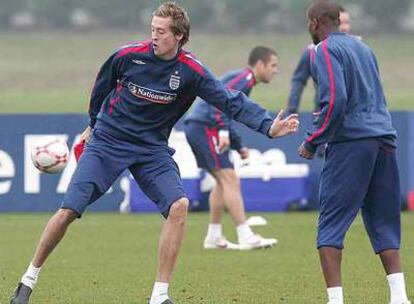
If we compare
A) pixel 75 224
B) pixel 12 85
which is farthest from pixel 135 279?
pixel 12 85

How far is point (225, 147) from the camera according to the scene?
13.8 meters

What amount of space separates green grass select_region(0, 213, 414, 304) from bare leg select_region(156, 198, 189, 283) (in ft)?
2.00

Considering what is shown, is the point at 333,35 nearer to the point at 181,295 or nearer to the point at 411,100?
the point at 181,295

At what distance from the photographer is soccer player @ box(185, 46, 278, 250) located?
13.6 m

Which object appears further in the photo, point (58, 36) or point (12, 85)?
point (58, 36)

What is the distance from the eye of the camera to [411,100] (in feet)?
113

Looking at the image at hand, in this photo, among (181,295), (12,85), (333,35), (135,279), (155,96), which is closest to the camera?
(333,35)

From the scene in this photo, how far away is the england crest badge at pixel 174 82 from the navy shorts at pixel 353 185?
1166 mm

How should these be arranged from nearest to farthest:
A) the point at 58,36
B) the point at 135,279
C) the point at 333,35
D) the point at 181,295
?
the point at 333,35 → the point at 181,295 → the point at 135,279 → the point at 58,36

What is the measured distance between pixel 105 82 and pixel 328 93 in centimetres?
172

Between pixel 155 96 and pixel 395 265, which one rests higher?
pixel 155 96

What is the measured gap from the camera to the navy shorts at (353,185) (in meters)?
8.88

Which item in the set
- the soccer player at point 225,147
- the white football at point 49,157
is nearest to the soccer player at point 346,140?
the white football at point 49,157

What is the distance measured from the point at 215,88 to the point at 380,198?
137 cm
